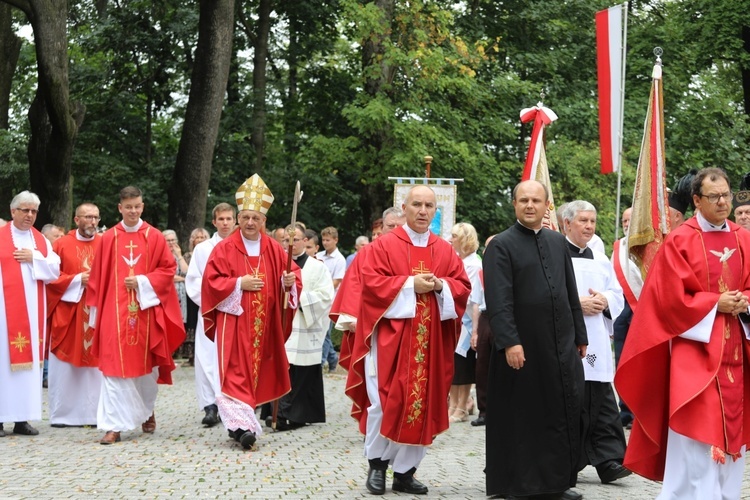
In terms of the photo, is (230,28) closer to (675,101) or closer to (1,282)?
(1,282)

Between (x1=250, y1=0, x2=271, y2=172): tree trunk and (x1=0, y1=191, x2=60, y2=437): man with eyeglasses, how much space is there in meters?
15.5

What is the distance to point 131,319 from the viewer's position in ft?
36.0

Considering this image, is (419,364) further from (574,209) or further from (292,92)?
(292,92)

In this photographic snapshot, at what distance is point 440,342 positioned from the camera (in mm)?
8258

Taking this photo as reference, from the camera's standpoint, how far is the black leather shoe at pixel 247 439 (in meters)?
10.0

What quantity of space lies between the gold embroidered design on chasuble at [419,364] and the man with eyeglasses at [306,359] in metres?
3.72

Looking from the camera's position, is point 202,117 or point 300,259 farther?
point 202,117

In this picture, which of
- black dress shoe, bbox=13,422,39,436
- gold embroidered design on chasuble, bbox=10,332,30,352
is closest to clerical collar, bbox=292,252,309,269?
gold embroidered design on chasuble, bbox=10,332,30,352

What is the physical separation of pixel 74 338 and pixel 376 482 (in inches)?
208

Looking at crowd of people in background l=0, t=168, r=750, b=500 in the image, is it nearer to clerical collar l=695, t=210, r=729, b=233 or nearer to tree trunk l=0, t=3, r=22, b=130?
clerical collar l=695, t=210, r=729, b=233

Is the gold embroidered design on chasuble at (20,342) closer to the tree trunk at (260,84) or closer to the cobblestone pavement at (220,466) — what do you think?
the cobblestone pavement at (220,466)

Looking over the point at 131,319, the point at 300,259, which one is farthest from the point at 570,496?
the point at 300,259

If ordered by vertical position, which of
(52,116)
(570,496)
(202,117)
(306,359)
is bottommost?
(570,496)

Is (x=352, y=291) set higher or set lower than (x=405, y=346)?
higher
